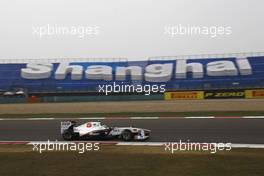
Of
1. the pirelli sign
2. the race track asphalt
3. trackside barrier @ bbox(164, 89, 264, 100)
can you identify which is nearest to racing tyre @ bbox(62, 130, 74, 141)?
the race track asphalt

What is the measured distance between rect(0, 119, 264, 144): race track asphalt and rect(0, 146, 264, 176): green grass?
90.5 inches

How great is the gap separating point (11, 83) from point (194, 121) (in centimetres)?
3414

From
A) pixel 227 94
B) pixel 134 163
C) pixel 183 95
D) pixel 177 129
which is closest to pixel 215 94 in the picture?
pixel 227 94

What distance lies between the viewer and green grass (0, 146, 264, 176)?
8.96 m

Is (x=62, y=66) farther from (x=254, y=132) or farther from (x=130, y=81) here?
(x=254, y=132)

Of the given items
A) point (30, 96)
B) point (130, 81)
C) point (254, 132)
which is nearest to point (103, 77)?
point (130, 81)

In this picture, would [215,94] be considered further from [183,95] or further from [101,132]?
[101,132]

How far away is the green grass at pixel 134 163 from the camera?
29.4ft

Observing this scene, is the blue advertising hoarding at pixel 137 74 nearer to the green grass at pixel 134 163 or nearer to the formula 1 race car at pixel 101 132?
the formula 1 race car at pixel 101 132

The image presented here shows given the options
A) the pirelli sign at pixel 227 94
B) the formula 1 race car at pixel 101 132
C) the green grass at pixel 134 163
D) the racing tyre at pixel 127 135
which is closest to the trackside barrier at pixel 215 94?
the pirelli sign at pixel 227 94

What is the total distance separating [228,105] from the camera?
88.7 feet

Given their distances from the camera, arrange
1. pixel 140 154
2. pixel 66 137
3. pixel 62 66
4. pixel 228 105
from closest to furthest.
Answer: pixel 140 154 < pixel 66 137 < pixel 228 105 < pixel 62 66

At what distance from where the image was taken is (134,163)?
9953 millimetres

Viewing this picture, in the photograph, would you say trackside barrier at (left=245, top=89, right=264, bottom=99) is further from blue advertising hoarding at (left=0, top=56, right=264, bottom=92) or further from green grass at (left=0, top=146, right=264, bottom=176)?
green grass at (left=0, top=146, right=264, bottom=176)
